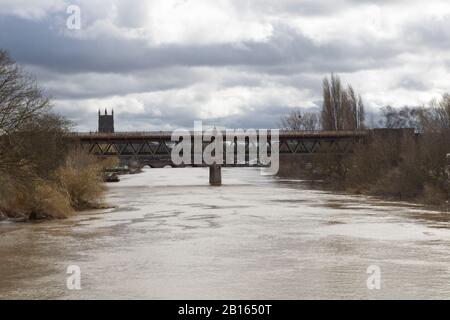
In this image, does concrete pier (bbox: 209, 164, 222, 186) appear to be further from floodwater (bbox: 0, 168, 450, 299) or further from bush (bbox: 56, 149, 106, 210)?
floodwater (bbox: 0, 168, 450, 299)

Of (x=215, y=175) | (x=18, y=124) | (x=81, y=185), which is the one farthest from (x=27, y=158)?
(x=215, y=175)

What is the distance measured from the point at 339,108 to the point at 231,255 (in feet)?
287

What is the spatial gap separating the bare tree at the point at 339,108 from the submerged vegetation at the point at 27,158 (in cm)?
6824

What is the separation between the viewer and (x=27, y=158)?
38156 millimetres

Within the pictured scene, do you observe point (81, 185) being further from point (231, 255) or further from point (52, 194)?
point (231, 255)

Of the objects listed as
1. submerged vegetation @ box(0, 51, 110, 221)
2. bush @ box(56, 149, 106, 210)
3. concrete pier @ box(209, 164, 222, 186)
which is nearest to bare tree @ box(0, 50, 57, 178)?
submerged vegetation @ box(0, 51, 110, 221)

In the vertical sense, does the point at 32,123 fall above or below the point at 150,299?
above

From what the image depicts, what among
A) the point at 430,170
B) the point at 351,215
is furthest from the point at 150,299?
the point at 430,170

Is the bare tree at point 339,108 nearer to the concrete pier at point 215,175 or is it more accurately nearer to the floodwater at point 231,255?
the concrete pier at point 215,175

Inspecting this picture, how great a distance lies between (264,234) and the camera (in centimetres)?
3338

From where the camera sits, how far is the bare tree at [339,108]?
108 m

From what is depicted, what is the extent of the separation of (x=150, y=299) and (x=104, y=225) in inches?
820
